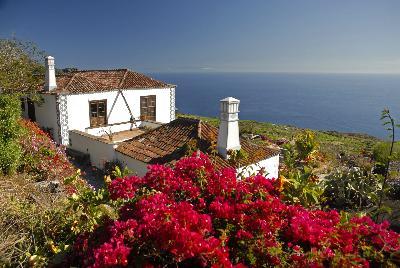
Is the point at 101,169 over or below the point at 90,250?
below

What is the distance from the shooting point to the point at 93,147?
59.1ft

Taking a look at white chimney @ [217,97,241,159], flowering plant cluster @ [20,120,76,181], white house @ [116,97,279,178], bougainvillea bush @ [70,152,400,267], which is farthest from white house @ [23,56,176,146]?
bougainvillea bush @ [70,152,400,267]

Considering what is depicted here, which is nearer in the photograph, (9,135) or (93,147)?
(9,135)

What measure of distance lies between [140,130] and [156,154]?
30.2ft

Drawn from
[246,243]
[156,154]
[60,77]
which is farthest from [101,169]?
[246,243]

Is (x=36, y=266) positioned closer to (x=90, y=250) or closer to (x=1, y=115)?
(x=90, y=250)

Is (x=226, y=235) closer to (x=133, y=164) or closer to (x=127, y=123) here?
(x=133, y=164)

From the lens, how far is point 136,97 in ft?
76.2

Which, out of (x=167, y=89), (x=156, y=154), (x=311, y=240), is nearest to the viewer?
(x=311, y=240)

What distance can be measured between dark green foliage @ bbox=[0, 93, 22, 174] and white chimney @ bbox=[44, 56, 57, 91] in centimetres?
876

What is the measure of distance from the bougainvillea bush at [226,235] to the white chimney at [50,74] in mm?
18220

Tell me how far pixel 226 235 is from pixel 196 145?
10.4m

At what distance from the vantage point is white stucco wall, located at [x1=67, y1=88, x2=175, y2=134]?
20.3m

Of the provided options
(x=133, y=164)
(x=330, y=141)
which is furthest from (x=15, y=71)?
(x=330, y=141)
